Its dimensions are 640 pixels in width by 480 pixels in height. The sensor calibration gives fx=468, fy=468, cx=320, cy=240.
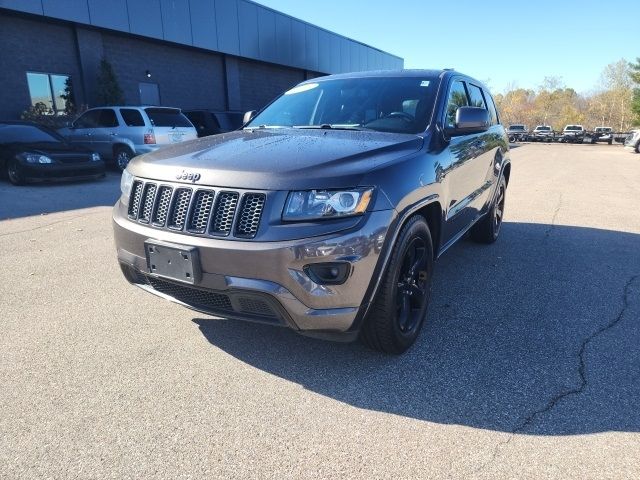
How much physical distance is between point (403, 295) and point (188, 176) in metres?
1.51

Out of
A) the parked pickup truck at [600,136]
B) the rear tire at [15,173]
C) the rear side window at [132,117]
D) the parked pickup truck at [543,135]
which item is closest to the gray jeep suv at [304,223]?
the rear tire at [15,173]

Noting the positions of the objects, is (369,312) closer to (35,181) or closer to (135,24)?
(35,181)

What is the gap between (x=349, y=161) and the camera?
2.59 metres

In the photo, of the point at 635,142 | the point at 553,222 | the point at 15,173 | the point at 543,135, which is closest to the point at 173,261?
the point at 553,222

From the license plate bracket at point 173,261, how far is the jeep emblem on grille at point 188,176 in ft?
1.24

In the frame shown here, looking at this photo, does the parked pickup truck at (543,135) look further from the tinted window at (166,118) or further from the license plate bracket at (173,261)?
the license plate bracket at (173,261)

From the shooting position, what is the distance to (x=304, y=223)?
239 cm

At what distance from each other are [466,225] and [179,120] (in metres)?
10.3

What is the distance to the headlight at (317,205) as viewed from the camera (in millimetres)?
2408

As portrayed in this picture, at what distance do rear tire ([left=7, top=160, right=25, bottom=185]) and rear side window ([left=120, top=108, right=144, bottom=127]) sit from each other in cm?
301

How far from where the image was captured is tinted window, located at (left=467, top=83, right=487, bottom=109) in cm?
476

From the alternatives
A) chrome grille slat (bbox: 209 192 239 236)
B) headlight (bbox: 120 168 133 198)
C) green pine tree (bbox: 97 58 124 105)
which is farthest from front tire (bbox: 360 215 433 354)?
green pine tree (bbox: 97 58 124 105)

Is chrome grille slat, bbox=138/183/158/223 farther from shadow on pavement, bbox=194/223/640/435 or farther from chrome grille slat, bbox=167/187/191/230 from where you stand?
shadow on pavement, bbox=194/223/640/435

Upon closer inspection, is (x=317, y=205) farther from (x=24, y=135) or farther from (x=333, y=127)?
(x=24, y=135)
